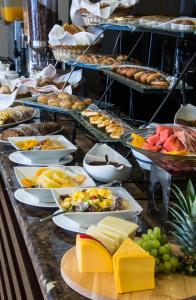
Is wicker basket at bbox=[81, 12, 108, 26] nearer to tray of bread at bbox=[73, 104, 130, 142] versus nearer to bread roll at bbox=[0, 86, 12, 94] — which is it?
tray of bread at bbox=[73, 104, 130, 142]

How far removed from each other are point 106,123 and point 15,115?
57 cm

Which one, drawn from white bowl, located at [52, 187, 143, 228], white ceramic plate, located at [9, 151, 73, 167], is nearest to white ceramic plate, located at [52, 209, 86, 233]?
white bowl, located at [52, 187, 143, 228]

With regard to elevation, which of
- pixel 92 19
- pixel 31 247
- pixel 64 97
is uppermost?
pixel 92 19

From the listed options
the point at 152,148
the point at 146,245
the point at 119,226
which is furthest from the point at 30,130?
the point at 146,245

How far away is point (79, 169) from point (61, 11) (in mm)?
2289

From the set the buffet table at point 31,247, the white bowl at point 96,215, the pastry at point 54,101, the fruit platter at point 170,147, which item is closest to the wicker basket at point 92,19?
the pastry at point 54,101

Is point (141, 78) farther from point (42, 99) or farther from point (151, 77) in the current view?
point (42, 99)

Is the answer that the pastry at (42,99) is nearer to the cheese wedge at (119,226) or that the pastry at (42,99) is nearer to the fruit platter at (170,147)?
the fruit platter at (170,147)

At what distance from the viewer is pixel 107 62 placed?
192 cm

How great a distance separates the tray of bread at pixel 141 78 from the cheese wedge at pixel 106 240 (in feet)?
2.11

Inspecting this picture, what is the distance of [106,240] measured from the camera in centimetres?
88

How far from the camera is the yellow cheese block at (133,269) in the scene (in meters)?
0.80

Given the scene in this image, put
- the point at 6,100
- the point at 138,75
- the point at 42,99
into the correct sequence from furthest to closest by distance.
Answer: the point at 6,100, the point at 42,99, the point at 138,75

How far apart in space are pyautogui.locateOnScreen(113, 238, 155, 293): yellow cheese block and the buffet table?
0.09 metres
